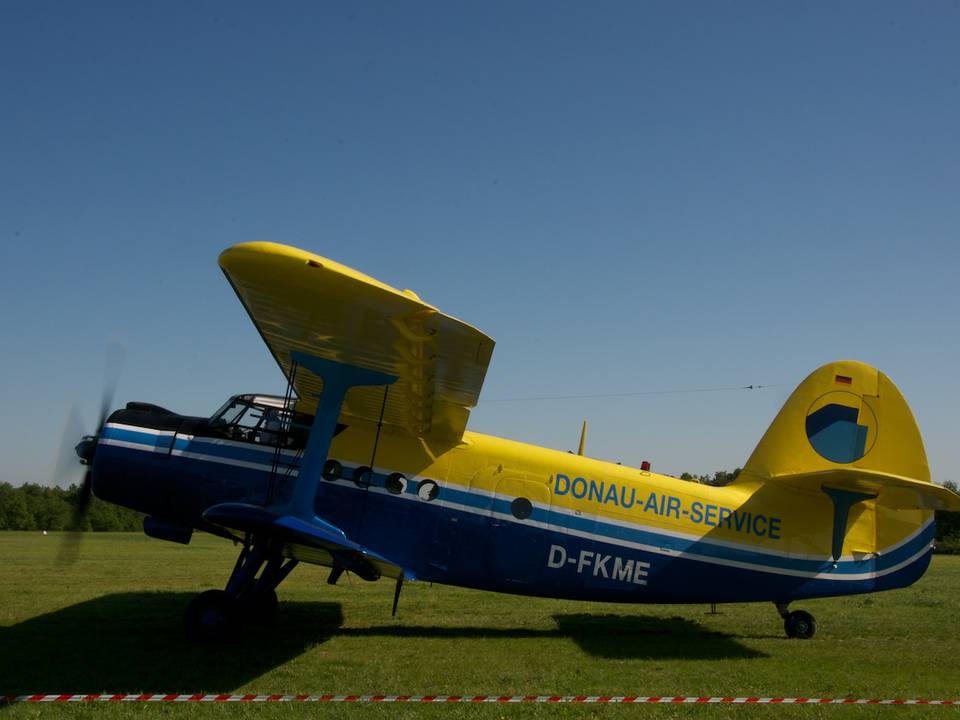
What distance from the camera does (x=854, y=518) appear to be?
941 cm

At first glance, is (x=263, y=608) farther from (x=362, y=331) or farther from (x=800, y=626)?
(x=800, y=626)

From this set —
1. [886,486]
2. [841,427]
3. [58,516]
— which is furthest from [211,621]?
[58,516]

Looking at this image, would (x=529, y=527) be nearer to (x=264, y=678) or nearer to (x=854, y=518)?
(x=264, y=678)

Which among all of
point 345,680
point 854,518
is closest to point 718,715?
point 345,680

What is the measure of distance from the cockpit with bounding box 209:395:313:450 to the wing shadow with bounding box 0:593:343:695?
7.27 feet

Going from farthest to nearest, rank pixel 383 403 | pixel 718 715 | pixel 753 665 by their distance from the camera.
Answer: pixel 383 403 → pixel 753 665 → pixel 718 715

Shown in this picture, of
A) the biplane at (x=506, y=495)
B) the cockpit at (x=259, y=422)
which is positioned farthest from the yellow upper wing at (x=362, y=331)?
the cockpit at (x=259, y=422)

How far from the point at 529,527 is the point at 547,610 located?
3218 mm

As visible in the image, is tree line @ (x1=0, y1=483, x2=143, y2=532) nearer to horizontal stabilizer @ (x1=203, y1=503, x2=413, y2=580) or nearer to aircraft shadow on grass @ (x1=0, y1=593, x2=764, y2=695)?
aircraft shadow on grass @ (x1=0, y1=593, x2=764, y2=695)

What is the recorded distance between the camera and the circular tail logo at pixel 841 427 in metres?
9.57

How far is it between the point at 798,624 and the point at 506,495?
419 cm

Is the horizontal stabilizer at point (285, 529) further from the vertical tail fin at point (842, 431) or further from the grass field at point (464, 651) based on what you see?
the vertical tail fin at point (842, 431)

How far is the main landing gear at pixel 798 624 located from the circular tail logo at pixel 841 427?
2.05 m

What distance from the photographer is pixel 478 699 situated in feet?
19.4
